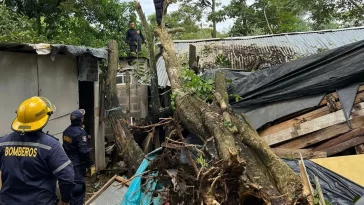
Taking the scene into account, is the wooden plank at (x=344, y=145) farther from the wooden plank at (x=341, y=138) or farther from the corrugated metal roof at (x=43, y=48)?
Answer: the corrugated metal roof at (x=43, y=48)

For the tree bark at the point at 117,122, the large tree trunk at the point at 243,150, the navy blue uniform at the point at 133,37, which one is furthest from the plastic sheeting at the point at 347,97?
the navy blue uniform at the point at 133,37

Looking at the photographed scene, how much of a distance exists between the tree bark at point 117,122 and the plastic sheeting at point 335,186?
290 cm

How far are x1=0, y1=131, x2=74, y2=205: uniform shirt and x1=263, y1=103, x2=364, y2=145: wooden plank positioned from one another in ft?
8.82

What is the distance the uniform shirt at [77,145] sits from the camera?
4.25 m

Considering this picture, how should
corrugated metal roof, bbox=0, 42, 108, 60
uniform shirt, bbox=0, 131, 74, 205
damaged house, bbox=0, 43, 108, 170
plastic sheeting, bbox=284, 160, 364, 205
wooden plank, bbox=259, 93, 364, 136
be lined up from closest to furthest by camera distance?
uniform shirt, bbox=0, 131, 74, 205
plastic sheeting, bbox=284, 160, 364, 205
wooden plank, bbox=259, 93, 364, 136
corrugated metal roof, bbox=0, 42, 108, 60
damaged house, bbox=0, 43, 108, 170

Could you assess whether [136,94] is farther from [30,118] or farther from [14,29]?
[30,118]

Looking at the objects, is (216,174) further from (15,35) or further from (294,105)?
(15,35)

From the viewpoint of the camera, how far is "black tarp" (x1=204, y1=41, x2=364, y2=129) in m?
4.35

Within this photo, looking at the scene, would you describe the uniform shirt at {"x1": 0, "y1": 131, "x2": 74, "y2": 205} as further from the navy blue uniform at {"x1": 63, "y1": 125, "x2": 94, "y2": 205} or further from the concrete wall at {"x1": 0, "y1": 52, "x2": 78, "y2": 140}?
the concrete wall at {"x1": 0, "y1": 52, "x2": 78, "y2": 140}

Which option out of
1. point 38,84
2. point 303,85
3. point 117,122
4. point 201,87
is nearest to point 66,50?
point 38,84

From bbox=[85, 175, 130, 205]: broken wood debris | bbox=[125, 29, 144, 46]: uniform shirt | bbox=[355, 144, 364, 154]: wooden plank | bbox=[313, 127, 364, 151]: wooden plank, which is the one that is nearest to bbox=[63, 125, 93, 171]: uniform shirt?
bbox=[85, 175, 130, 205]: broken wood debris

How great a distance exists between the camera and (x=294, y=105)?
4.55 m

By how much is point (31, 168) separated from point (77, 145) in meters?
1.78

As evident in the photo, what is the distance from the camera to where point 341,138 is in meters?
3.94
